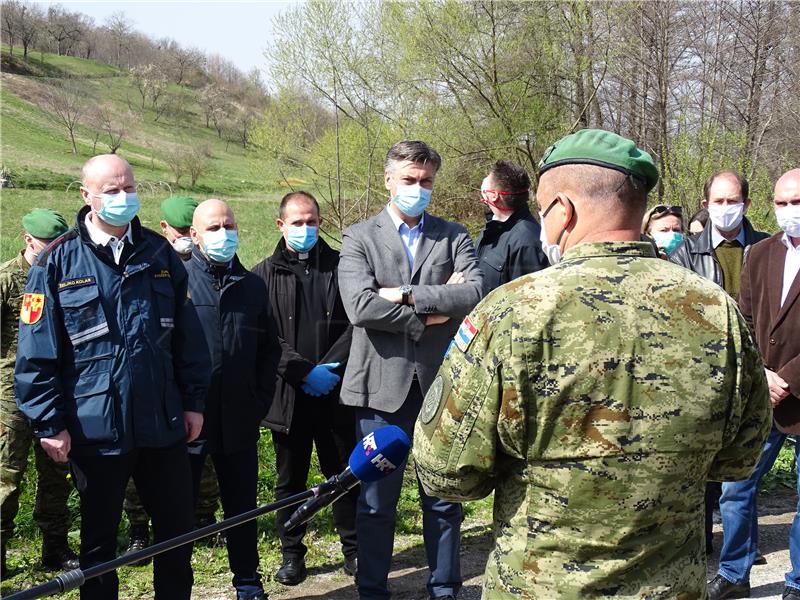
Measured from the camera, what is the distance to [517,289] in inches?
78.4

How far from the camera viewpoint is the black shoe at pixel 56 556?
481 centimetres

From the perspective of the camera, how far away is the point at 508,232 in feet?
18.0

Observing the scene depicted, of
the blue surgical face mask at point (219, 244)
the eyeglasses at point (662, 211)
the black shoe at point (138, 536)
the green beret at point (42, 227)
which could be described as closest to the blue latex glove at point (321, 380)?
the blue surgical face mask at point (219, 244)

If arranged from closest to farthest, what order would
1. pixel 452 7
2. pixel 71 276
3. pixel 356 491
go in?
pixel 71 276
pixel 356 491
pixel 452 7

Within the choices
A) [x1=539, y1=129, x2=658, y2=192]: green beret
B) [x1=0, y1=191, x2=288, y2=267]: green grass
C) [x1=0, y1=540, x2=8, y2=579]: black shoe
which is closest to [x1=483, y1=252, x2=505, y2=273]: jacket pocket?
[x1=539, y1=129, x2=658, y2=192]: green beret

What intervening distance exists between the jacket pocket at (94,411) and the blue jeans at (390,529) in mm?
1301

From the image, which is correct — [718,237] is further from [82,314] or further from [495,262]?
[82,314]

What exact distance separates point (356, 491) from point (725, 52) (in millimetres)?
12775

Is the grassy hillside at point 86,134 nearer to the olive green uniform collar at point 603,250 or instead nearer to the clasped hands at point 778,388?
the clasped hands at point 778,388

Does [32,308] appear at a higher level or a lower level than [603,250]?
lower

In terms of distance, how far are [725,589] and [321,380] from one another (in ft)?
8.26

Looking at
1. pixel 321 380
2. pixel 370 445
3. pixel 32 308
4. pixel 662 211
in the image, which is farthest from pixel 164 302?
pixel 662 211

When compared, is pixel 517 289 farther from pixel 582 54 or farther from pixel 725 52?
pixel 725 52

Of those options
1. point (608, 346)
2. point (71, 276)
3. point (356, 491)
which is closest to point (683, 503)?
point (608, 346)
